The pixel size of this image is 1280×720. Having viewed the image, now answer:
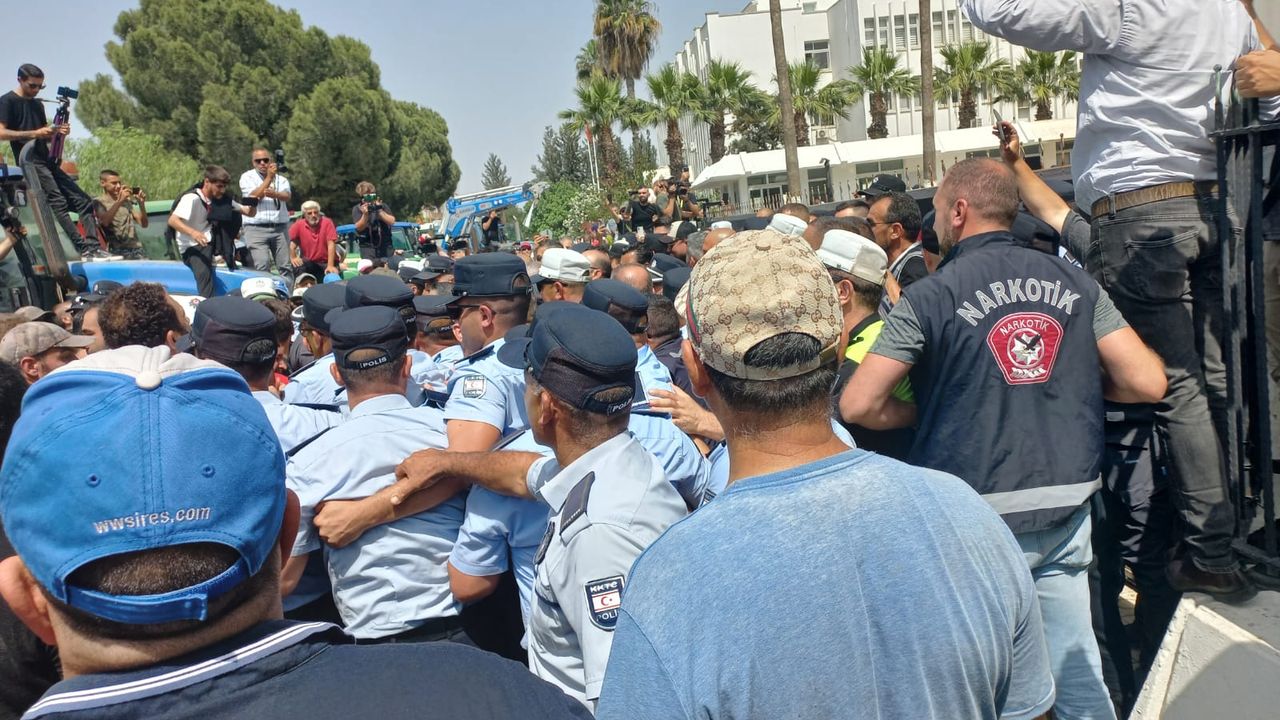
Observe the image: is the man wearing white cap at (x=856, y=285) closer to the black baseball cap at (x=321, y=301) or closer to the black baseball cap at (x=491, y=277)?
the black baseball cap at (x=491, y=277)

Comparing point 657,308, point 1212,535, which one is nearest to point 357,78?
point 657,308

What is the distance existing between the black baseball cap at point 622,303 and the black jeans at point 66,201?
26.7ft

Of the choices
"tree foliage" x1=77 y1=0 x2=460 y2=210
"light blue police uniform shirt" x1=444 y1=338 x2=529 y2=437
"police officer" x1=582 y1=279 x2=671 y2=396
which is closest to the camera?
"light blue police uniform shirt" x1=444 y1=338 x2=529 y2=437

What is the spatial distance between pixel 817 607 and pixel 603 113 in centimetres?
4133

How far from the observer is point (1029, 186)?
369 centimetres

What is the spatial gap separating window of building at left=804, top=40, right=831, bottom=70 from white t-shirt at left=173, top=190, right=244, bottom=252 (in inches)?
2114

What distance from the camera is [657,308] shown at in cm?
475

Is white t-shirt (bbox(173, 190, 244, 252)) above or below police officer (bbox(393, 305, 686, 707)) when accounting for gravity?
above

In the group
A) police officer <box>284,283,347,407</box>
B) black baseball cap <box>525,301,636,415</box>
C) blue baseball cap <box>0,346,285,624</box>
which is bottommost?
police officer <box>284,283,347,407</box>

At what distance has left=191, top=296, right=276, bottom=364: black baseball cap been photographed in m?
3.66

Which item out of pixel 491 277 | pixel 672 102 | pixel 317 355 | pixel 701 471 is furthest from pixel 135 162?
pixel 701 471

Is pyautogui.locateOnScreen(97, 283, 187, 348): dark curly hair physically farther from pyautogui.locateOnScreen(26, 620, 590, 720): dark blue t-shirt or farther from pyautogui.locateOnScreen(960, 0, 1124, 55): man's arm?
pyautogui.locateOnScreen(960, 0, 1124, 55): man's arm

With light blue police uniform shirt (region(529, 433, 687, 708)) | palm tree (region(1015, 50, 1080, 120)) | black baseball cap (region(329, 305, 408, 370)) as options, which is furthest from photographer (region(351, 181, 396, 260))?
palm tree (region(1015, 50, 1080, 120))

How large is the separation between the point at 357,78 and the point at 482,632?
1600 inches
